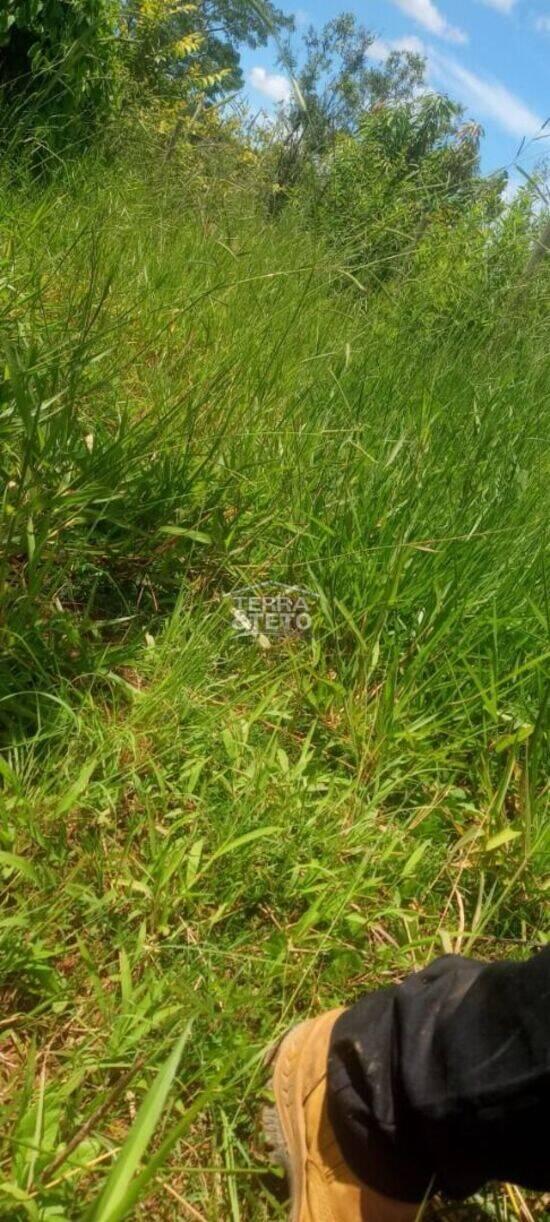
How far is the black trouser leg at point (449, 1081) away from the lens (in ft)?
2.73

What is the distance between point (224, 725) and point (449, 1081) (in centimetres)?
75

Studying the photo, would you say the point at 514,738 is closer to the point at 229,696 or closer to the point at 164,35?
the point at 229,696

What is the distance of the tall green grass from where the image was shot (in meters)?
1.03

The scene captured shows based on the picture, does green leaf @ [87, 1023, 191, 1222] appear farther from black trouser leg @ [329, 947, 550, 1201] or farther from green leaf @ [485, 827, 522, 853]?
green leaf @ [485, 827, 522, 853]

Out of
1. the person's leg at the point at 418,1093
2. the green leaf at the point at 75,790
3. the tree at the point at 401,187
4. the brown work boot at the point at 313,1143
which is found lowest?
the green leaf at the point at 75,790

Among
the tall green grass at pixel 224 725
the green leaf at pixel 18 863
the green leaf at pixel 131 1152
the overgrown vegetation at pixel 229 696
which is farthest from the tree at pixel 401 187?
the green leaf at pixel 131 1152

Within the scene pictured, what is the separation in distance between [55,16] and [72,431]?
2916 mm

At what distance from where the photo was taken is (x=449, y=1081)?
870mm

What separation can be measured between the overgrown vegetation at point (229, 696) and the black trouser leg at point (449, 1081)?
148 millimetres

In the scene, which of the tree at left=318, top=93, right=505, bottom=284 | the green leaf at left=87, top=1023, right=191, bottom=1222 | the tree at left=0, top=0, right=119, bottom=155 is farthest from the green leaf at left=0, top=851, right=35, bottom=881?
the tree at left=0, top=0, right=119, bottom=155

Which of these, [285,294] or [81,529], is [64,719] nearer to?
[81,529]

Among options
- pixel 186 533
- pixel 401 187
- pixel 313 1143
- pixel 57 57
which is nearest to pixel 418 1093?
pixel 313 1143

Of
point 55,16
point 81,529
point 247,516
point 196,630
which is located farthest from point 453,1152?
point 55,16

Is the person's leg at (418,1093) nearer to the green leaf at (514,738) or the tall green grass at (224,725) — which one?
the tall green grass at (224,725)
